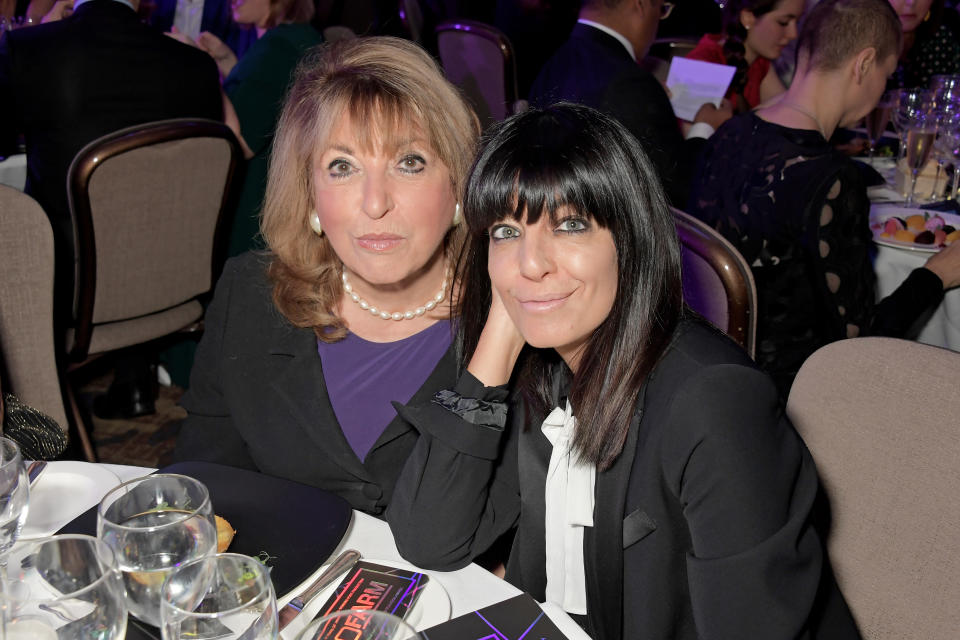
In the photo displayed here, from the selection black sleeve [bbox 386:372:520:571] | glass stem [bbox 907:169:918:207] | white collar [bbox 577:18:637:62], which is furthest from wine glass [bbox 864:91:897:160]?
black sleeve [bbox 386:372:520:571]

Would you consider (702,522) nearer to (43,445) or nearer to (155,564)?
(155,564)

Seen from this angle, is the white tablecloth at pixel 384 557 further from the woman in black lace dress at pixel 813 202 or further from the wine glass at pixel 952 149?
the wine glass at pixel 952 149

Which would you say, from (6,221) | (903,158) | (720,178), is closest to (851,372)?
(720,178)

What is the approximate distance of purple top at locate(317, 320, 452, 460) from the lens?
175cm

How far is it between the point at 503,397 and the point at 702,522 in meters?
0.40

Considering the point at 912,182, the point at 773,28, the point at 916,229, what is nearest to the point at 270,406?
the point at 916,229

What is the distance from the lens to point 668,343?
1315 millimetres

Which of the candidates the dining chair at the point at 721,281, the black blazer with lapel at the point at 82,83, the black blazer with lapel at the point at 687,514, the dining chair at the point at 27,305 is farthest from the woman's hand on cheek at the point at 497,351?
the black blazer with lapel at the point at 82,83

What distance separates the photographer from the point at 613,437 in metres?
1.30

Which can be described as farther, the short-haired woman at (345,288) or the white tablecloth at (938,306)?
the white tablecloth at (938,306)

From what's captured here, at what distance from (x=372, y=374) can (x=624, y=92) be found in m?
2.18

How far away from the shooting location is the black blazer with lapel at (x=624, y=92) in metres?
3.50

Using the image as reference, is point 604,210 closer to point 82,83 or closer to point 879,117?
point 82,83

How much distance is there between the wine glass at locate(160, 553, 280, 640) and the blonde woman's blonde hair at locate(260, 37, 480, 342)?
33.1 inches
